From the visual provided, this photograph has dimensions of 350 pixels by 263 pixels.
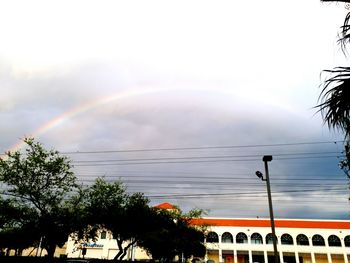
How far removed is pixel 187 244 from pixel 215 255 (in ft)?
116

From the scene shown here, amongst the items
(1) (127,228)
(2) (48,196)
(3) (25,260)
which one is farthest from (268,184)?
(3) (25,260)

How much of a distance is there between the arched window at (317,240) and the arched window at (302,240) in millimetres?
1416

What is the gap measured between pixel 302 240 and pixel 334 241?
660 centimetres

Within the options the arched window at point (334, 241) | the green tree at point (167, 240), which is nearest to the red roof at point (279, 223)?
the arched window at point (334, 241)

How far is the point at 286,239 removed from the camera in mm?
63906

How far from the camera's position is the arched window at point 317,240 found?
203ft

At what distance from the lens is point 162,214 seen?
3722 centimetres

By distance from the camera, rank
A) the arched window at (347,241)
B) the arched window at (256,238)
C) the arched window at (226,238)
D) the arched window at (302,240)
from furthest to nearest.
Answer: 1. the arched window at (226,238)
2. the arched window at (256,238)
3. the arched window at (302,240)
4. the arched window at (347,241)

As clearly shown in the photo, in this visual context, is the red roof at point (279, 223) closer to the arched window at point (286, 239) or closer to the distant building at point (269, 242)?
the distant building at point (269, 242)

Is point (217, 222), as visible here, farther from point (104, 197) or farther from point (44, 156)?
point (44, 156)

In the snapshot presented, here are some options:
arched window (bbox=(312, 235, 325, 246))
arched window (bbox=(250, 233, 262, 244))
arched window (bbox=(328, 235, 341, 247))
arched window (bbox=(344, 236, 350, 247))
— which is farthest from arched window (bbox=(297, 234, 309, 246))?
arched window (bbox=(250, 233, 262, 244))

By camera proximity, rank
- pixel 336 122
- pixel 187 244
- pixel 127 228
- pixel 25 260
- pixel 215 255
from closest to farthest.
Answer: pixel 336 122, pixel 25 260, pixel 127 228, pixel 187 244, pixel 215 255

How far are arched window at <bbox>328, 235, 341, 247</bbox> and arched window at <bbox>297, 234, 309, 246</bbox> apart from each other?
15.2ft

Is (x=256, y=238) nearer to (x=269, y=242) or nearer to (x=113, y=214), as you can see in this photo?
(x=269, y=242)
